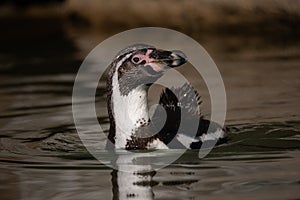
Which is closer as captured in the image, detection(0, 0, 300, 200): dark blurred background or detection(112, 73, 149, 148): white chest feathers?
Answer: detection(0, 0, 300, 200): dark blurred background

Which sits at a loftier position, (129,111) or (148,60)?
(148,60)

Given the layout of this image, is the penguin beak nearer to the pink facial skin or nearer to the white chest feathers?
the pink facial skin

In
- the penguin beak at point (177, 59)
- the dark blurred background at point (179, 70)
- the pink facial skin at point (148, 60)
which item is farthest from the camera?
the pink facial skin at point (148, 60)

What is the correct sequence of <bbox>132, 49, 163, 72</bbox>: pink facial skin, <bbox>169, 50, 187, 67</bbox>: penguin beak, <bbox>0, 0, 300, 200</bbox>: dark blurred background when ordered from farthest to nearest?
1. <bbox>132, 49, 163, 72</bbox>: pink facial skin
2. <bbox>169, 50, 187, 67</bbox>: penguin beak
3. <bbox>0, 0, 300, 200</bbox>: dark blurred background

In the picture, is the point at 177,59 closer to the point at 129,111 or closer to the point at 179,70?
the point at 129,111

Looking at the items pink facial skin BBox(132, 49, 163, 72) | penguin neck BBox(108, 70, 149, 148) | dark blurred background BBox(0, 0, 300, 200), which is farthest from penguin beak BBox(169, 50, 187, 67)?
dark blurred background BBox(0, 0, 300, 200)

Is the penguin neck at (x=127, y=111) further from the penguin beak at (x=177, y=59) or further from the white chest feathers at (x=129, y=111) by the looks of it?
the penguin beak at (x=177, y=59)

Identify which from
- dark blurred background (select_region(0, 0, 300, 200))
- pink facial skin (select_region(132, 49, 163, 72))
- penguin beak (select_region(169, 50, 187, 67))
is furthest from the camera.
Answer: pink facial skin (select_region(132, 49, 163, 72))

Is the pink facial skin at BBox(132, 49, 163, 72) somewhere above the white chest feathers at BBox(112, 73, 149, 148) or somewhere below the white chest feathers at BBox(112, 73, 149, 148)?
above

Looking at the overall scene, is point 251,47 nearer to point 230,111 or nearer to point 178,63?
point 230,111

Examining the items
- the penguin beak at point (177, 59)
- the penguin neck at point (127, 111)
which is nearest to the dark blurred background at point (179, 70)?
the penguin neck at point (127, 111)

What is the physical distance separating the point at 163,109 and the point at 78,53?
23.2 ft

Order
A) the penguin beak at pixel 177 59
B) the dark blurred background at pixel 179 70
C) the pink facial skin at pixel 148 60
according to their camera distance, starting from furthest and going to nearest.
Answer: the pink facial skin at pixel 148 60 < the penguin beak at pixel 177 59 < the dark blurred background at pixel 179 70

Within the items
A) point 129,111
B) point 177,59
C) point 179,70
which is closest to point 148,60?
point 177,59
